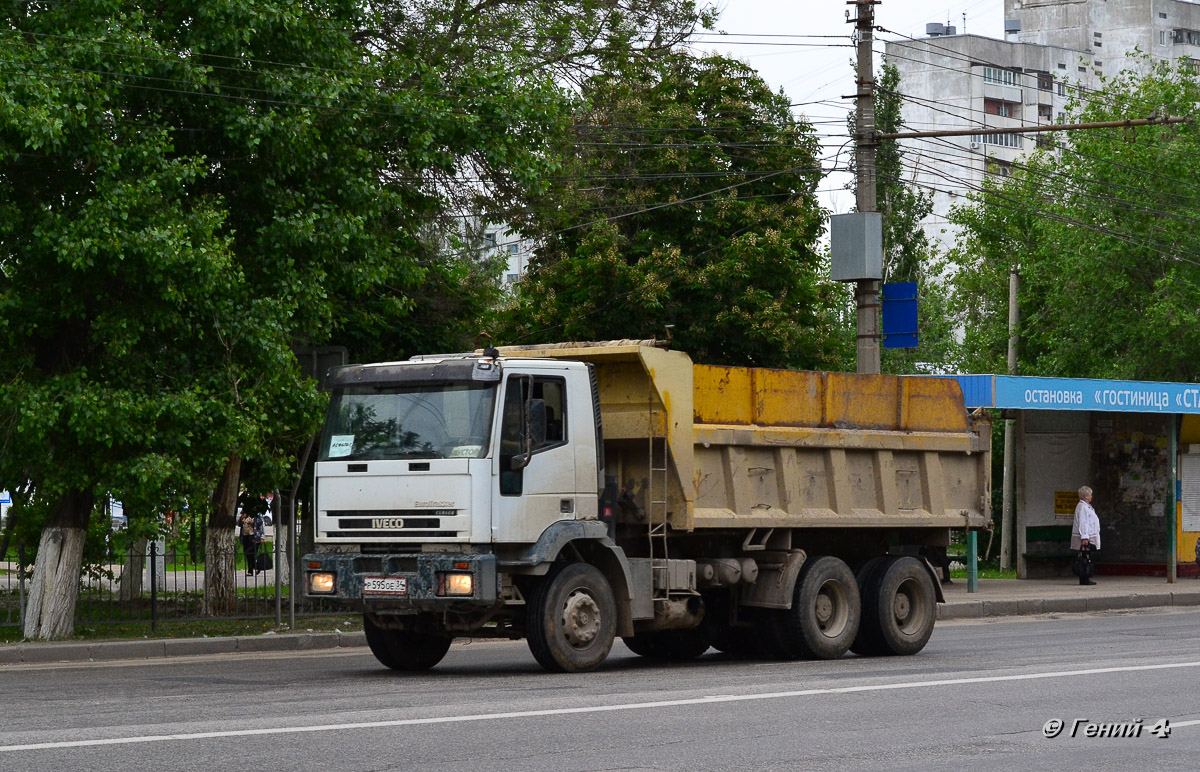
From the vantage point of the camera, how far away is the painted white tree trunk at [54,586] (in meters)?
17.3

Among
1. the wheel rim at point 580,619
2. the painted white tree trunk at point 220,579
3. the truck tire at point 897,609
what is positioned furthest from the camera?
the painted white tree trunk at point 220,579

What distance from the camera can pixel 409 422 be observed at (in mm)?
12859

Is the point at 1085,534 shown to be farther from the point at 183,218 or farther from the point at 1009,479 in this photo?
the point at 183,218

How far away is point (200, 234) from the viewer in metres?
15.9

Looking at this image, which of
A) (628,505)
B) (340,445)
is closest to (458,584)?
(340,445)

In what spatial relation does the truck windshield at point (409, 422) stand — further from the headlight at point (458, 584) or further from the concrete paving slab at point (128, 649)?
the concrete paving slab at point (128, 649)

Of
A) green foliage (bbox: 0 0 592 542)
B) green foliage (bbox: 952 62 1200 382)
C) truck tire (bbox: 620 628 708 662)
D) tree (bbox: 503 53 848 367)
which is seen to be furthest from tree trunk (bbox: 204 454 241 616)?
green foliage (bbox: 952 62 1200 382)

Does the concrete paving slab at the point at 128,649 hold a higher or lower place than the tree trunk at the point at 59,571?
lower

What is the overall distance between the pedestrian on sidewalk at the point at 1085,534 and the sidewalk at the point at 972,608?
0.32m

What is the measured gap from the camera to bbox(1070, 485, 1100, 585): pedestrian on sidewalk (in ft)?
87.2

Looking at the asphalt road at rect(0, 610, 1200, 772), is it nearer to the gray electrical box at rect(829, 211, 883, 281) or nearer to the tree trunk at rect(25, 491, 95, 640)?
the tree trunk at rect(25, 491, 95, 640)

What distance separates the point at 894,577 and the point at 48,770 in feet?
31.4

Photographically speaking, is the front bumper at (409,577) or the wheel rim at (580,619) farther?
the wheel rim at (580,619)

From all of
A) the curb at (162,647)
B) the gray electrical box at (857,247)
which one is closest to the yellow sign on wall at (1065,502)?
the gray electrical box at (857,247)
